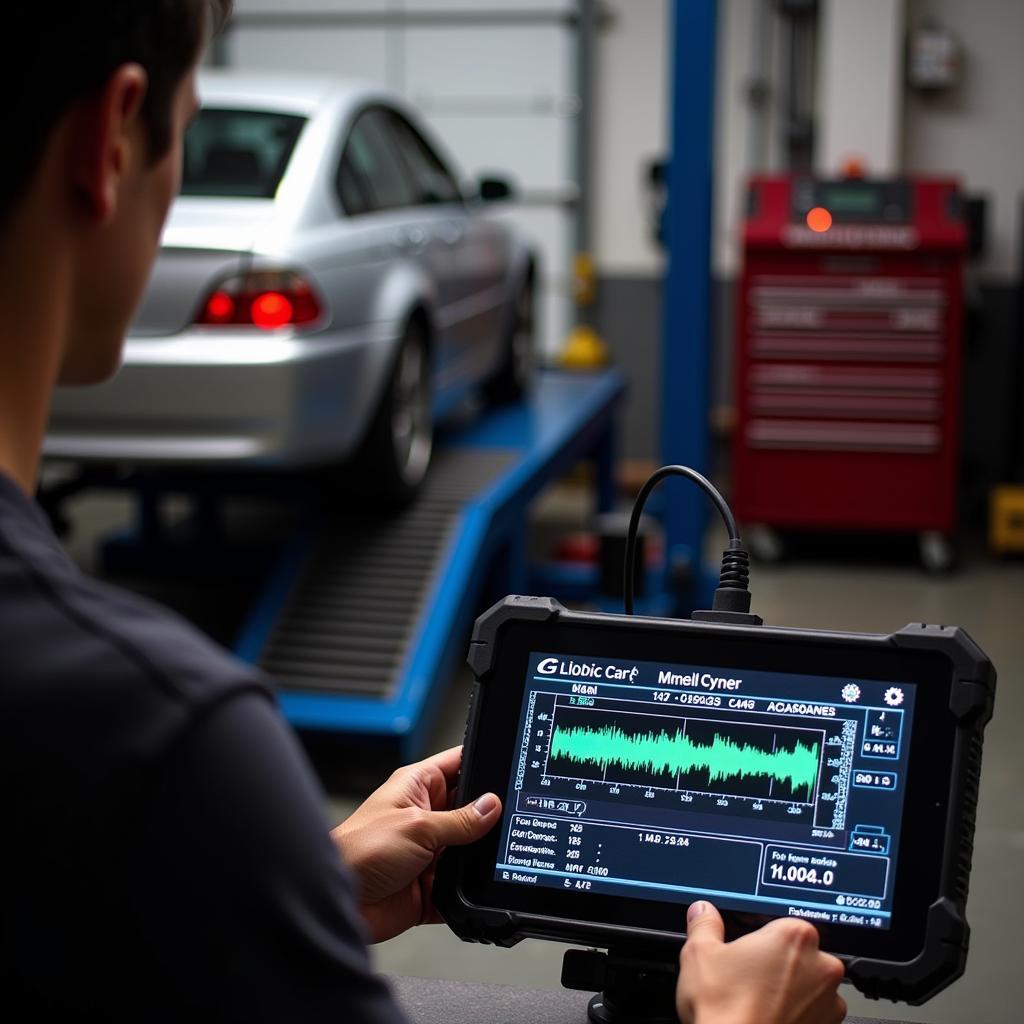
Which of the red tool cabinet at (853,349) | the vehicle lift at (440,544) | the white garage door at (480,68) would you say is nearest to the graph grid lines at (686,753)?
the vehicle lift at (440,544)

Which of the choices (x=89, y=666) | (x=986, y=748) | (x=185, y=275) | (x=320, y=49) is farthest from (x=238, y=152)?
(x=320, y=49)

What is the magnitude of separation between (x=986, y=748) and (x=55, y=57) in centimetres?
362

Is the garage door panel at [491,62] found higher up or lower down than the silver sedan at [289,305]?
higher up

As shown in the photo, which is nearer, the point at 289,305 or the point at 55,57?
the point at 55,57

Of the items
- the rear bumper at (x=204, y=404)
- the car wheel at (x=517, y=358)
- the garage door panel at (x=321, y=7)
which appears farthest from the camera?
the garage door panel at (x=321, y=7)

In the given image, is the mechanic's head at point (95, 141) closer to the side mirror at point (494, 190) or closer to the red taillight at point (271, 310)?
the red taillight at point (271, 310)

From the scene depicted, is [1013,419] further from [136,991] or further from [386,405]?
[136,991]

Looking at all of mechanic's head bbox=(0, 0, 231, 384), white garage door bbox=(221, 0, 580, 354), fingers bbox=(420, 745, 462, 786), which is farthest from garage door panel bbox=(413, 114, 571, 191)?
mechanic's head bbox=(0, 0, 231, 384)

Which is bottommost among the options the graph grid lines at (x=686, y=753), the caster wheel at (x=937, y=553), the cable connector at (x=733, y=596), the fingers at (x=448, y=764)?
the caster wheel at (x=937, y=553)

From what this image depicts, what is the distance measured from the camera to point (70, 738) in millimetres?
579

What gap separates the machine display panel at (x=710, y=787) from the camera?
39.4 inches

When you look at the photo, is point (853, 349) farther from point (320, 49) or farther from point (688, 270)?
point (320, 49)

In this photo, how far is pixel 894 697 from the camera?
102cm

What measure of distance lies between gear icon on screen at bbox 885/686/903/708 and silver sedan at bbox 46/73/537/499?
Result: 2421mm
